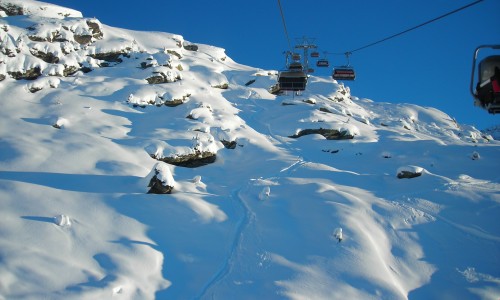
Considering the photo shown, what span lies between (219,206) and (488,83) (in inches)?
447

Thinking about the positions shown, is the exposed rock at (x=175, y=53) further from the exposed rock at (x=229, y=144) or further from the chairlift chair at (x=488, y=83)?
the chairlift chair at (x=488, y=83)

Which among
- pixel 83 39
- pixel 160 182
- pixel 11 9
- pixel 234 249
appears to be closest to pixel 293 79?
pixel 160 182

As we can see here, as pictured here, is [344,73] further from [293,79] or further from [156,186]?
[156,186]

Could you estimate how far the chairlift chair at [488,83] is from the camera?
214 inches

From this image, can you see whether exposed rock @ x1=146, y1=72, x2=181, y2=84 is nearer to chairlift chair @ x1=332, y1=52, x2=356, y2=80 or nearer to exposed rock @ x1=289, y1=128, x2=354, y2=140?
exposed rock @ x1=289, y1=128, x2=354, y2=140

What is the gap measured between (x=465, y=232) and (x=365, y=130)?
22.6m

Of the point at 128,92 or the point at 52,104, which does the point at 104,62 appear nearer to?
the point at 128,92

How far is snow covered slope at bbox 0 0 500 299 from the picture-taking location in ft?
32.4

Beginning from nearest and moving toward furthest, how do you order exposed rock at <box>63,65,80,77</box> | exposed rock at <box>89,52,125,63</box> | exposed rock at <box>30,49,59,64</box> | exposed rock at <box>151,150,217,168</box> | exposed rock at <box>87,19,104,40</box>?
exposed rock at <box>151,150,217,168</box> → exposed rock at <box>63,65,80,77</box> → exposed rock at <box>30,49,59,64</box> → exposed rock at <box>89,52,125,63</box> → exposed rock at <box>87,19,104,40</box>

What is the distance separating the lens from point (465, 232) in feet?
43.8

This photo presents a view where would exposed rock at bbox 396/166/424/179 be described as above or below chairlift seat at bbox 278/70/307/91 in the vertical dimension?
below

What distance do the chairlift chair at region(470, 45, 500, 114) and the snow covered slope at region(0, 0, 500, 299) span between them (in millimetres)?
6465

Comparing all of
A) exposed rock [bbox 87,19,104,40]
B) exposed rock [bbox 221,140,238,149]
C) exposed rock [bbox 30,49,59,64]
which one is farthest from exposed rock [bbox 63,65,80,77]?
exposed rock [bbox 221,140,238,149]

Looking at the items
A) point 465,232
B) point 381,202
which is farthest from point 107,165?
point 465,232
